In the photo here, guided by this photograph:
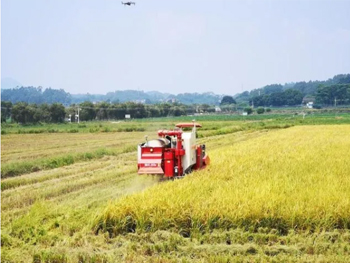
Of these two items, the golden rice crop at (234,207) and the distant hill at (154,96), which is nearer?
the golden rice crop at (234,207)

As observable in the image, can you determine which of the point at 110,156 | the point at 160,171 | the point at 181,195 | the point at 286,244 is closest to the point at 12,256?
the point at 181,195

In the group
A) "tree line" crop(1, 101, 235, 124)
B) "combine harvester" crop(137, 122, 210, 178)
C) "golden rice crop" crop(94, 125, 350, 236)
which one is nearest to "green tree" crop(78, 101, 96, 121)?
"tree line" crop(1, 101, 235, 124)

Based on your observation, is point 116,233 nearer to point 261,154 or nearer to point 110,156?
point 261,154

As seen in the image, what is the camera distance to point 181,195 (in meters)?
7.54

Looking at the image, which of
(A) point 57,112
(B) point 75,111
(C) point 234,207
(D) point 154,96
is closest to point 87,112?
(B) point 75,111

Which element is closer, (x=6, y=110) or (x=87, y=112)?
(x=6, y=110)

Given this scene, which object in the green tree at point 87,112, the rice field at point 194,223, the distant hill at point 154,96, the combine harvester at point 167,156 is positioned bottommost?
the rice field at point 194,223

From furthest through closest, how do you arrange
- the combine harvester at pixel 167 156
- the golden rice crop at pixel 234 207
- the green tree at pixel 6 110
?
1. the green tree at pixel 6 110
2. the combine harvester at pixel 167 156
3. the golden rice crop at pixel 234 207

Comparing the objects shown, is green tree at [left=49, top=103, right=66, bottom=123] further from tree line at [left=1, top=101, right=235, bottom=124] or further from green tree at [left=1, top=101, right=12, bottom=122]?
green tree at [left=1, top=101, right=12, bottom=122]

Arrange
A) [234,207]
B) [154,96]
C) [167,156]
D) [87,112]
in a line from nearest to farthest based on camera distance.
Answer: [234,207], [167,156], [87,112], [154,96]

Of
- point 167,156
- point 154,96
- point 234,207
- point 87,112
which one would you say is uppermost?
point 154,96

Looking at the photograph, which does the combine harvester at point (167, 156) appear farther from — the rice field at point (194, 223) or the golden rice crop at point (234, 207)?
the golden rice crop at point (234, 207)

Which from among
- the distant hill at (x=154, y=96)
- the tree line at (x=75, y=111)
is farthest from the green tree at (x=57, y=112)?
the distant hill at (x=154, y=96)

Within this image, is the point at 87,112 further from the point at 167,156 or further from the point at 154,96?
the point at 154,96
